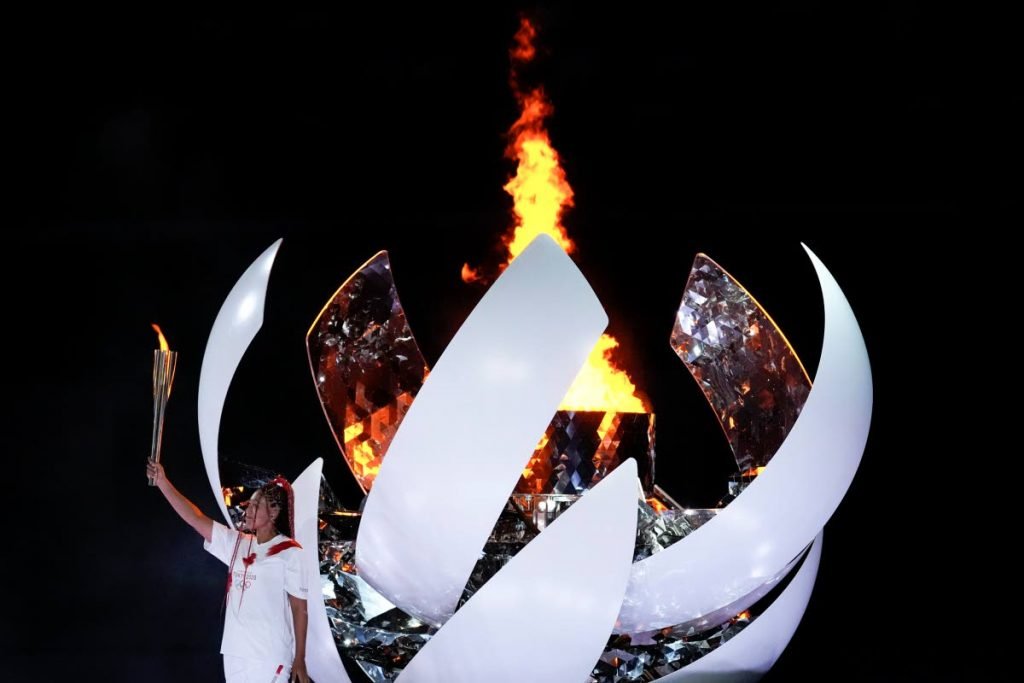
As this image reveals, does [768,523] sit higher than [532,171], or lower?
lower

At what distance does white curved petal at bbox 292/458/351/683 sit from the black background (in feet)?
6.15

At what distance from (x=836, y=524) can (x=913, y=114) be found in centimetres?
177

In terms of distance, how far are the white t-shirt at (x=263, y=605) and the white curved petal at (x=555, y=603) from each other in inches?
15.4

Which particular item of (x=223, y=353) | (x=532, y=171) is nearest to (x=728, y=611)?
(x=223, y=353)

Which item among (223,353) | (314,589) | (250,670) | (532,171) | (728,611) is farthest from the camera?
(532,171)

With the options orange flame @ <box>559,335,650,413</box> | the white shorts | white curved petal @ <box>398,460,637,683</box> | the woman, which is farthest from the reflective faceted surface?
the white shorts

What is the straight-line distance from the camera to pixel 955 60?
4887 millimetres

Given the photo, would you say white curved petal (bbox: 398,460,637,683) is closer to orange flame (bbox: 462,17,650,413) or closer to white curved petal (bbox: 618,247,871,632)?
white curved petal (bbox: 618,247,871,632)

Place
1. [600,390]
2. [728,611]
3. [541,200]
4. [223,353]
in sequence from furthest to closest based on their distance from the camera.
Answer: [541,200] → [600,390] → [728,611] → [223,353]

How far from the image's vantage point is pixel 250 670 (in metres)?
2.73

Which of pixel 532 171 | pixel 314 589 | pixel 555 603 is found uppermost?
pixel 532 171

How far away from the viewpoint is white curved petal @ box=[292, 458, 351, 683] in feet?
10.2

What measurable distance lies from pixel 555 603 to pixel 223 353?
118cm

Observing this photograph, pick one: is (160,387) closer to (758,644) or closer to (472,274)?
(758,644)
